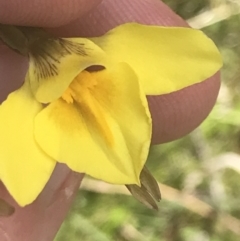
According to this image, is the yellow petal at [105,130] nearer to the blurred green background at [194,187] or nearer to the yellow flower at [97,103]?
the yellow flower at [97,103]

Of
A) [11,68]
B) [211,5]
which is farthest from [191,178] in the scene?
[11,68]

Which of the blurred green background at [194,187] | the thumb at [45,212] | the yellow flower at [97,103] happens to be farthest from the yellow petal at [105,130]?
the blurred green background at [194,187]

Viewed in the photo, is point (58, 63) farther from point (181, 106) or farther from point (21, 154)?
point (181, 106)

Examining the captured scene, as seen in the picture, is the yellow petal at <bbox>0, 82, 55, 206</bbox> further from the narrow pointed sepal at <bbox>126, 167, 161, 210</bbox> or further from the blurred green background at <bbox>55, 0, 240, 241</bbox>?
the blurred green background at <bbox>55, 0, 240, 241</bbox>

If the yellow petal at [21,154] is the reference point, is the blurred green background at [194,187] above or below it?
below

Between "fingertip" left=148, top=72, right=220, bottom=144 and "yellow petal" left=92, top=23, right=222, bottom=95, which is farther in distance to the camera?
"fingertip" left=148, top=72, right=220, bottom=144

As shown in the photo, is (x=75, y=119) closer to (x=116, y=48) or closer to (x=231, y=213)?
(x=116, y=48)

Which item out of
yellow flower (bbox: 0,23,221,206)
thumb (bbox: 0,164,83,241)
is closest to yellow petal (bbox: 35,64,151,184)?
yellow flower (bbox: 0,23,221,206)
